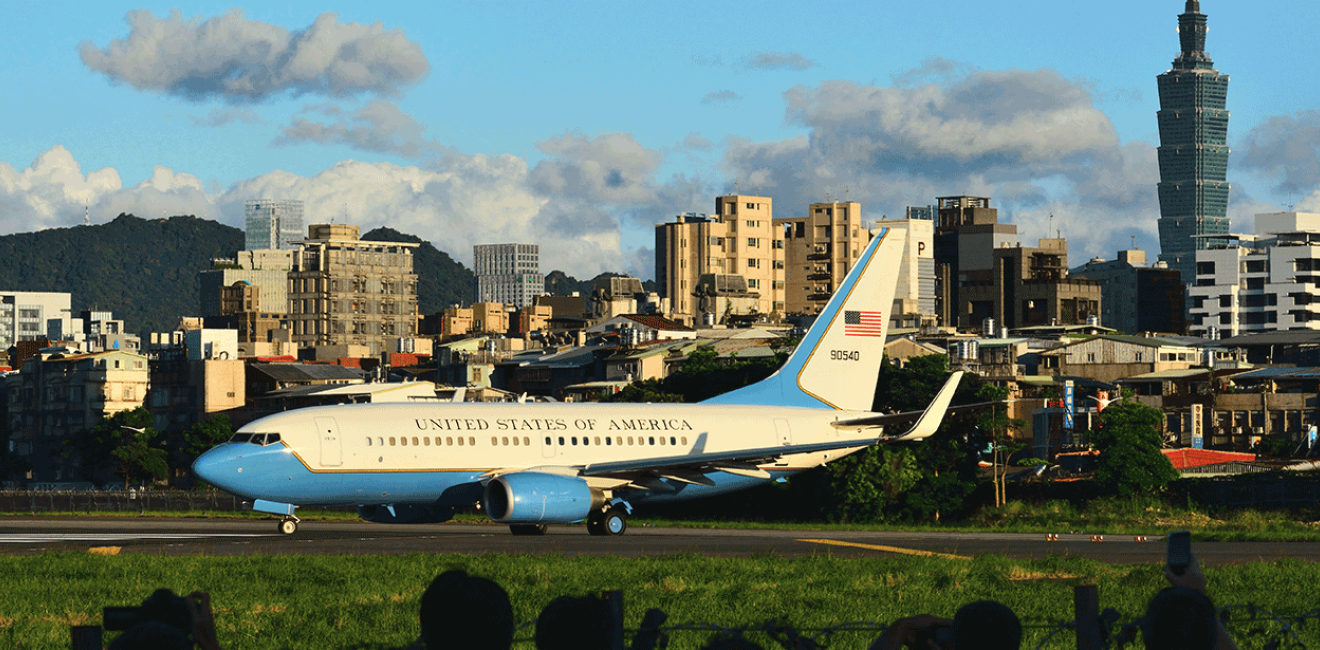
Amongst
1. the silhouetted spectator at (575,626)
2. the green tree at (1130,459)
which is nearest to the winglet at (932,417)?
the green tree at (1130,459)

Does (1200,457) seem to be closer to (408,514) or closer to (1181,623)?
(408,514)

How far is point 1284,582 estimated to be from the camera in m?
23.4

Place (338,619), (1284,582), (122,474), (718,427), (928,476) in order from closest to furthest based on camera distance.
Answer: (338,619) → (1284,582) → (718,427) → (928,476) → (122,474)

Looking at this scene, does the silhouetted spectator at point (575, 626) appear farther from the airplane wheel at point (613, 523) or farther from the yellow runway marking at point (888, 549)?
the airplane wheel at point (613, 523)

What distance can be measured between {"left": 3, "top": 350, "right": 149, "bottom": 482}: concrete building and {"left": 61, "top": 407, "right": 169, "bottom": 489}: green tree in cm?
1274

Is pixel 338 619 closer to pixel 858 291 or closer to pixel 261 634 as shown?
pixel 261 634

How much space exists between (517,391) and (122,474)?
3355 centimetres

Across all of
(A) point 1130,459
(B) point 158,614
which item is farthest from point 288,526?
(A) point 1130,459

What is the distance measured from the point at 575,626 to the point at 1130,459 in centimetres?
6106

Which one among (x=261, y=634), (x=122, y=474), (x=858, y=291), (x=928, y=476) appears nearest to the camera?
(x=261, y=634)

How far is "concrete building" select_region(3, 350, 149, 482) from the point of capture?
14025 cm

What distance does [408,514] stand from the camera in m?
40.2

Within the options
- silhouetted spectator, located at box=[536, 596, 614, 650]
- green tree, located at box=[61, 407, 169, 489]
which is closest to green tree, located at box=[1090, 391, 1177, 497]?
silhouetted spectator, located at box=[536, 596, 614, 650]

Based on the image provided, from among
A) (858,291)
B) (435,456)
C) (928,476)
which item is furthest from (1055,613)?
(928,476)
